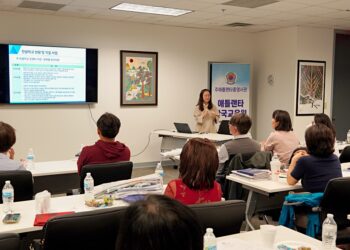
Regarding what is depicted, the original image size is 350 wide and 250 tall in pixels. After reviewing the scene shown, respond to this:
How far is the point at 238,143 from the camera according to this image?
12.6 ft

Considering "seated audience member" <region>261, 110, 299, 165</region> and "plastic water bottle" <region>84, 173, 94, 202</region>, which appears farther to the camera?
"seated audience member" <region>261, 110, 299, 165</region>

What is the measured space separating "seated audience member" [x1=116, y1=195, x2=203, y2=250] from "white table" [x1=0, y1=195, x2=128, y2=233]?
1.41 metres

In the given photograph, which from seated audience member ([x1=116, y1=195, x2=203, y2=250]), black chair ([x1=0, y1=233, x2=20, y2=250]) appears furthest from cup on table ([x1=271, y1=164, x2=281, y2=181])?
seated audience member ([x1=116, y1=195, x2=203, y2=250])

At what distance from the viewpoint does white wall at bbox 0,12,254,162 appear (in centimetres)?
633

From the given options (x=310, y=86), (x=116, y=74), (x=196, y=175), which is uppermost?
(x=116, y=74)

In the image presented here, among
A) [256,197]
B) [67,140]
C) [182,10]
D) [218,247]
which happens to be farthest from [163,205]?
[67,140]

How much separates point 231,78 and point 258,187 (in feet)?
16.4

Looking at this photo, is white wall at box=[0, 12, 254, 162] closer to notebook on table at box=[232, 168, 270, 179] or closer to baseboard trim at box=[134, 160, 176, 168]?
baseboard trim at box=[134, 160, 176, 168]

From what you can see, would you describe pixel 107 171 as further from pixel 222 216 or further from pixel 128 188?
pixel 222 216

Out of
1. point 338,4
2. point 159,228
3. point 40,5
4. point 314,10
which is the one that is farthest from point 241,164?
point 40,5

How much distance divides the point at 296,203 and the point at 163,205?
211 cm

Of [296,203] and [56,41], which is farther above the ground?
[56,41]

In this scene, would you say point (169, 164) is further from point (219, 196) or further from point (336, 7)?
point (219, 196)

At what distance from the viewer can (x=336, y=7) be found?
579 centimetres
